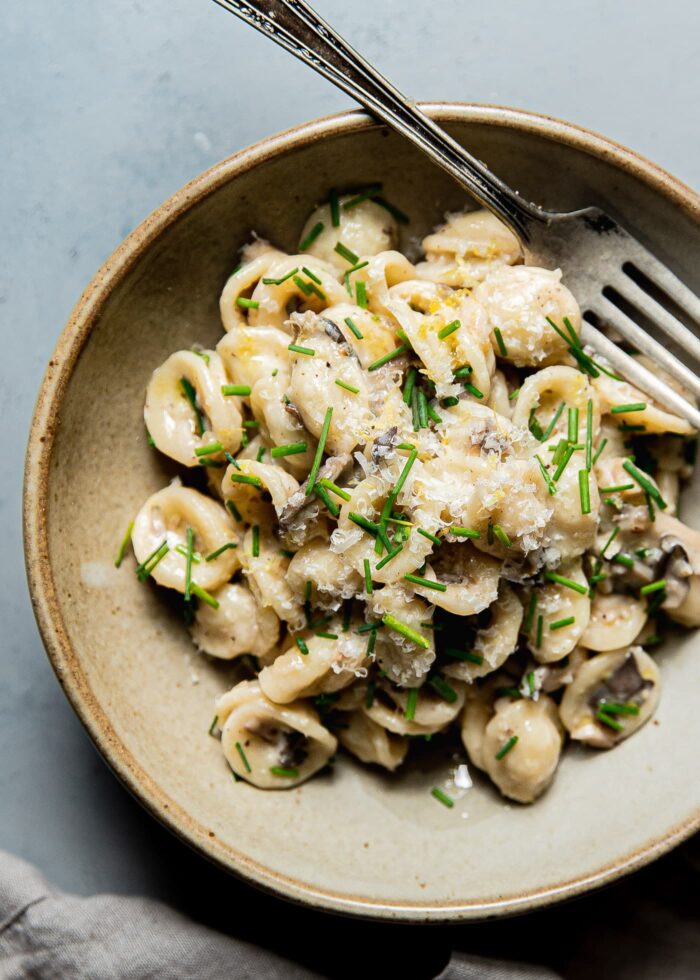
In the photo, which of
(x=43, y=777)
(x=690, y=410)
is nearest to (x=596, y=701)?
(x=690, y=410)

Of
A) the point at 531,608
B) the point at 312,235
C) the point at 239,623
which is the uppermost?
the point at 312,235

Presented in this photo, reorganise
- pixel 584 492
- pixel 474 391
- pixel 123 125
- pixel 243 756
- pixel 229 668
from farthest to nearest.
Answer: pixel 123 125 < pixel 229 668 < pixel 243 756 < pixel 474 391 < pixel 584 492

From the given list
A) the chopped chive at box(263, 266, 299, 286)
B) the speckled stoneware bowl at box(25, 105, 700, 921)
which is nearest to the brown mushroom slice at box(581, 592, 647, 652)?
the speckled stoneware bowl at box(25, 105, 700, 921)

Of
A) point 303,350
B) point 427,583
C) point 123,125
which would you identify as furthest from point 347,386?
point 123,125

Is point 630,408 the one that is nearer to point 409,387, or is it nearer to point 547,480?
point 547,480

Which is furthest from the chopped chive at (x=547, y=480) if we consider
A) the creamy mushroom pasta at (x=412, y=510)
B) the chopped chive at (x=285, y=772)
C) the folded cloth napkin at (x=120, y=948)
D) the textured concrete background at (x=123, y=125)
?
the folded cloth napkin at (x=120, y=948)

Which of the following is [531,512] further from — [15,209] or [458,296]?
[15,209]

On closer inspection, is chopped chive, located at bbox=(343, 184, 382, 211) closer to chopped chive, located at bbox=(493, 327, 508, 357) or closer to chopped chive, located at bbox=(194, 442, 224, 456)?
chopped chive, located at bbox=(493, 327, 508, 357)
